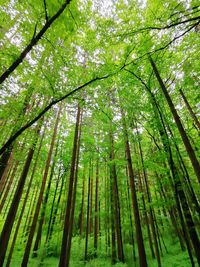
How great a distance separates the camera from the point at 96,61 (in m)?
5.71

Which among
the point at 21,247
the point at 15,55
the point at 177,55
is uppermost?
the point at 177,55

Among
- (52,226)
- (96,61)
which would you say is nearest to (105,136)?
(96,61)

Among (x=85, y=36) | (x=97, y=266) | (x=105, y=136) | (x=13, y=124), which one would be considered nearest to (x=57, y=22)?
(x=85, y=36)

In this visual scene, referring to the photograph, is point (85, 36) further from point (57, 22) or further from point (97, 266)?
point (97, 266)

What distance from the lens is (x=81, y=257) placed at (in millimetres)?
11812

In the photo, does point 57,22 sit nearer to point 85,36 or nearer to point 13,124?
point 85,36

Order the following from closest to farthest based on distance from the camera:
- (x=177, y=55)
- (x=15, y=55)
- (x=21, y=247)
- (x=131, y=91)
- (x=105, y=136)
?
(x=15, y=55)
(x=177, y=55)
(x=131, y=91)
(x=105, y=136)
(x=21, y=247)

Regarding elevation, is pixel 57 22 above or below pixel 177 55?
below

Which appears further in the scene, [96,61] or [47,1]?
[96,61]

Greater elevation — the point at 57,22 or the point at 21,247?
the point at 57,22

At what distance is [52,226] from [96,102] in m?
11.6

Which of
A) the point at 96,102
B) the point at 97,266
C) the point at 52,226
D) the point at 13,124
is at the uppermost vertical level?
the point at 96,102

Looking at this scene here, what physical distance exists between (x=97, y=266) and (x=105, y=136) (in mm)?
7652

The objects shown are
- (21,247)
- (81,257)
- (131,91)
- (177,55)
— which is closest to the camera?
(177,55)
